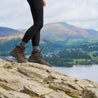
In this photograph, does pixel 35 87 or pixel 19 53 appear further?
pixel 19 53

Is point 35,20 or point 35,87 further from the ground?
point 35,20

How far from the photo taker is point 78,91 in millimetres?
6445

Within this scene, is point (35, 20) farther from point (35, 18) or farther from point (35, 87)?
point (35, 87)

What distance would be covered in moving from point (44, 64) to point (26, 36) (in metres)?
2.10

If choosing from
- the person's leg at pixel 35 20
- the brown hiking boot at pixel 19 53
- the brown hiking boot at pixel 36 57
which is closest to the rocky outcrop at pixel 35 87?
the brown hiking boot at pixel 19 53

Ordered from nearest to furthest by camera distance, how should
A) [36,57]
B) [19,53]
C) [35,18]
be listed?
[35,18] < [19,53] < [36,57]

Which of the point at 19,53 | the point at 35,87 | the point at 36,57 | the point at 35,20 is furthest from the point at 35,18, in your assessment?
the point at 35,87

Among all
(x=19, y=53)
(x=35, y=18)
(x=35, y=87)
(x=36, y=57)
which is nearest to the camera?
(x=35, y=87)

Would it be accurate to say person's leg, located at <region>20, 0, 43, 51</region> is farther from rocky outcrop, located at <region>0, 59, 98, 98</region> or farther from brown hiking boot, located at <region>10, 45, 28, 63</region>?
rocky outcrop, located at <region>0, 59, 98, 98</region>

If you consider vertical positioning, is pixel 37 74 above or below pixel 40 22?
below

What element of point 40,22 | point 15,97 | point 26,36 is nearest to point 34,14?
point 40,22

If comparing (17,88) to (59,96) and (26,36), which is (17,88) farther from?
(26,36)

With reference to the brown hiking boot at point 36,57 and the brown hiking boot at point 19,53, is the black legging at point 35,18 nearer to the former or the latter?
the brown hiking boot at point 19,53

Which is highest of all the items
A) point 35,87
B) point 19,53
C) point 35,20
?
point 35,20
